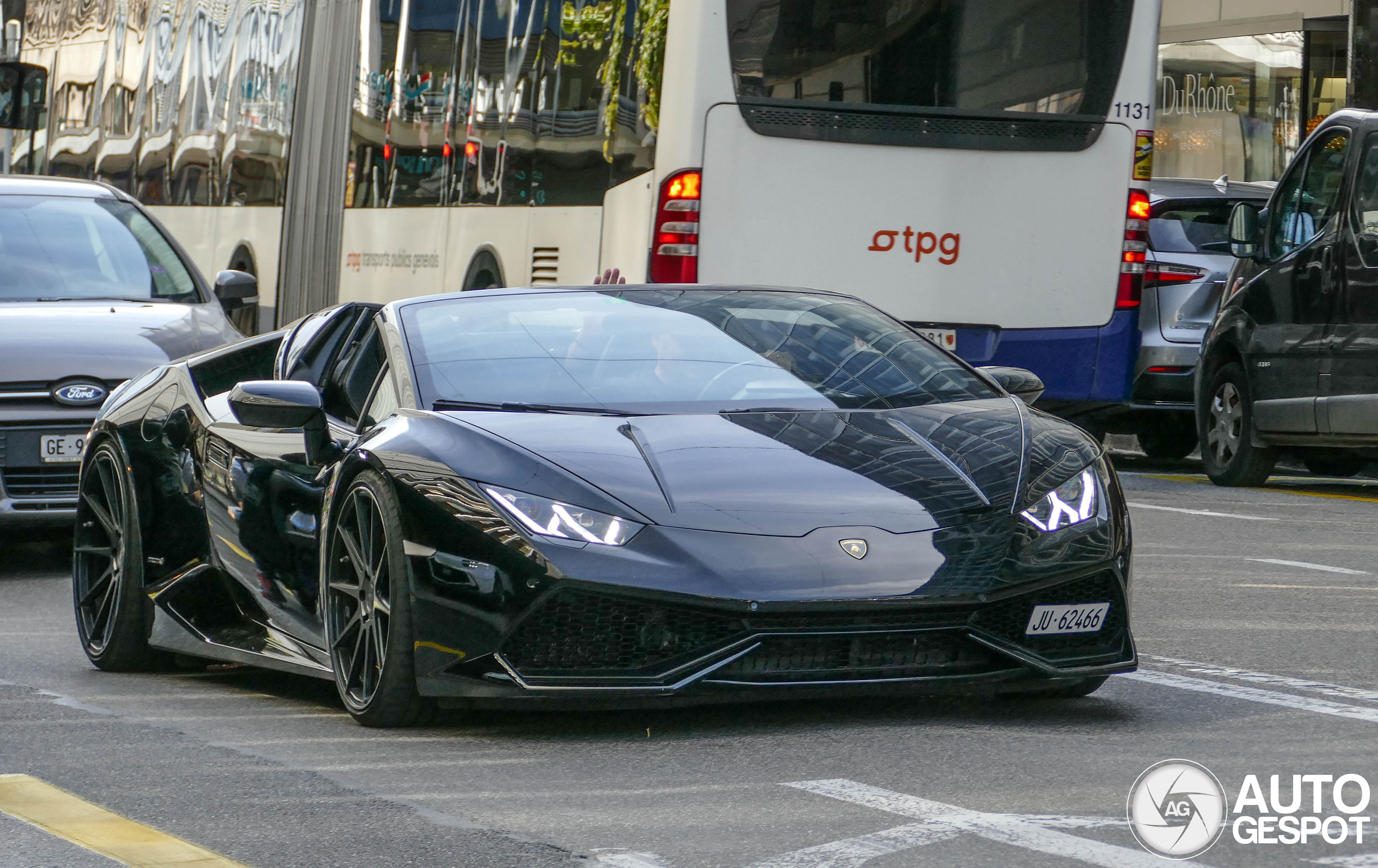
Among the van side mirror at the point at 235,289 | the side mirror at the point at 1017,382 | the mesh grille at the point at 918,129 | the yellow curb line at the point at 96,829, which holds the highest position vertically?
the mesh grille at the point at 918,129

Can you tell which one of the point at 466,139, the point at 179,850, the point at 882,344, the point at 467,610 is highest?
the point at 466,139

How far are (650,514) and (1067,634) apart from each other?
107 cm

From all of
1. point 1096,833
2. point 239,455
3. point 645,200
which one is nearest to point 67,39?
point 645,200

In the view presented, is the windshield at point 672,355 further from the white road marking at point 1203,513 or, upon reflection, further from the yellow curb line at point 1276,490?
the yellow curb line at point 1276,490

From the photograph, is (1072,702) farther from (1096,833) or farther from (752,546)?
(1096,833)

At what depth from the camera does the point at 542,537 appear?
17.6 ft

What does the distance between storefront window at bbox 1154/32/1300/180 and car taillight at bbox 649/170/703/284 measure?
1359 centimetres

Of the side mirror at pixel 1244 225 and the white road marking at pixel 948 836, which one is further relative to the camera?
the side mirror at pixel 1244 225

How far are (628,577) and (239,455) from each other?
6.44 feet

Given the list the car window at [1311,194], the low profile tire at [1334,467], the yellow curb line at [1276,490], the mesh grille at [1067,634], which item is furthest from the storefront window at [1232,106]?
the mesh grille at [1067,634]

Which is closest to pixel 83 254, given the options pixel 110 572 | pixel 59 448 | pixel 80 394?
pixel 80 394

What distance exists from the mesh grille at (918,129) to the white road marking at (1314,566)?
393 cm

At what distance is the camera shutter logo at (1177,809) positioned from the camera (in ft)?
13.9

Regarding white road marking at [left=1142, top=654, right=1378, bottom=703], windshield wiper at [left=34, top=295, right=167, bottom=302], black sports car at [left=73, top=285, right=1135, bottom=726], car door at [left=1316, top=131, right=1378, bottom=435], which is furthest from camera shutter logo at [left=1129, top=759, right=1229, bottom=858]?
car door at [left=1316, top=131, right=1378, bottom=435]
